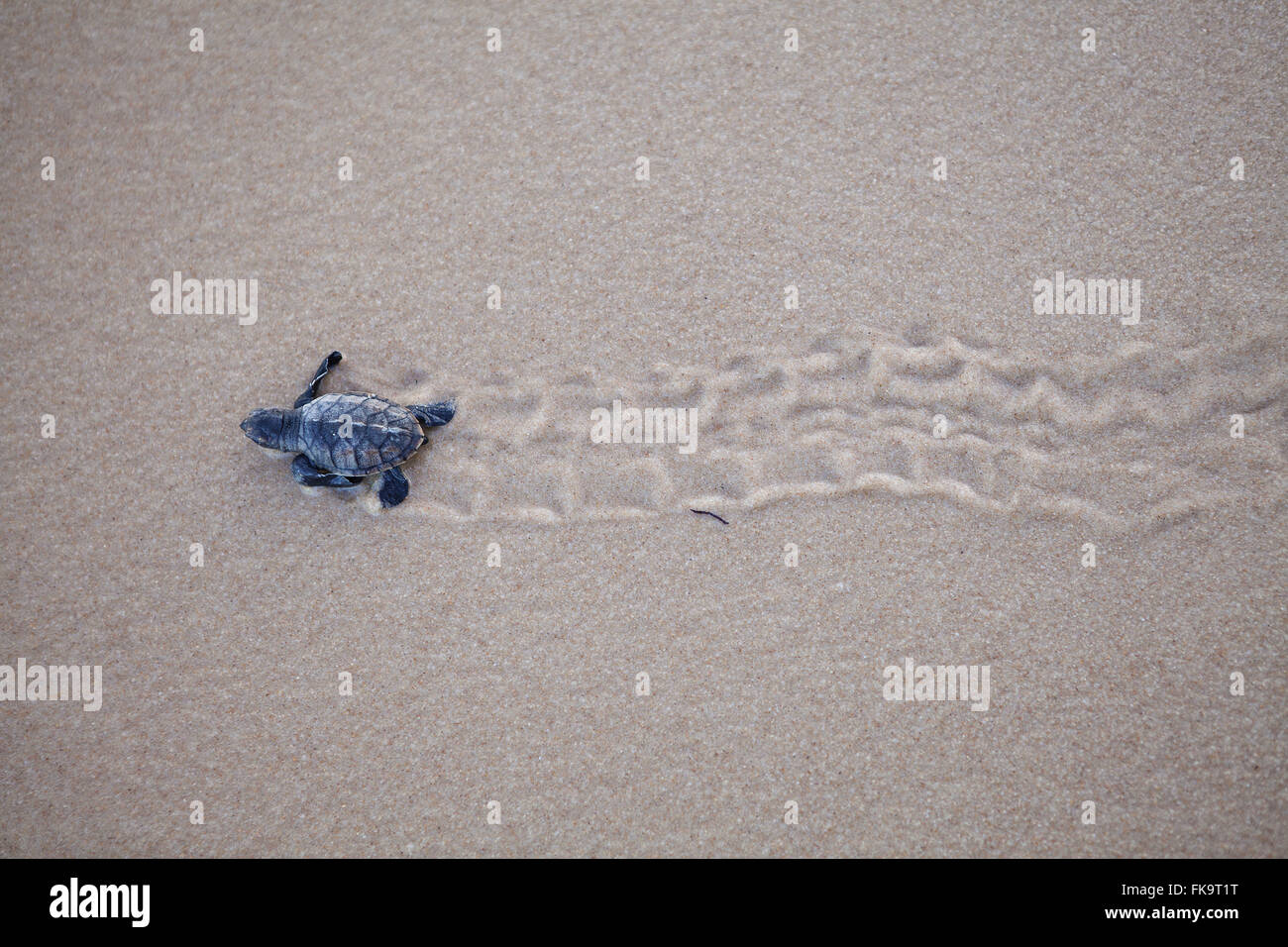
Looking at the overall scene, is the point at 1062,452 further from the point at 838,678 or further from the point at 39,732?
the point at 39,732

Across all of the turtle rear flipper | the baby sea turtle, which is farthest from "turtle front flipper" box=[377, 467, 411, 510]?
the turtle rear flipper

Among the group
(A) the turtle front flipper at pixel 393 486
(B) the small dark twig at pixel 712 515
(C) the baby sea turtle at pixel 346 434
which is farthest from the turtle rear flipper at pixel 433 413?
(B) the small dark twig at pixel 712 515

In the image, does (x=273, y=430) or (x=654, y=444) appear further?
(x=654, y=444)

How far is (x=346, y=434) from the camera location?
296 cm

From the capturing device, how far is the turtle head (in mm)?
3061

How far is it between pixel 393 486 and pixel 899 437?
2.28m

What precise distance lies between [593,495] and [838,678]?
136cm

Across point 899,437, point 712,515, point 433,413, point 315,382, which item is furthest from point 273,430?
point 899,437

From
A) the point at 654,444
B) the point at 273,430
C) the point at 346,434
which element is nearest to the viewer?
the point at 346,434

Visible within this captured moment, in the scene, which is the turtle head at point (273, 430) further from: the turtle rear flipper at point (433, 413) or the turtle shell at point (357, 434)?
the turtle rear flipper at point (433, 413)

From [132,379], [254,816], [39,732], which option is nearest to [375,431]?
[132,379]

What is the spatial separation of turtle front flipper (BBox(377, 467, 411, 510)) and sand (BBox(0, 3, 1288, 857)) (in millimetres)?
80

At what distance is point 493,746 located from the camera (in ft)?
10.1

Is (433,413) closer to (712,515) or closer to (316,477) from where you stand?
(316,477)
